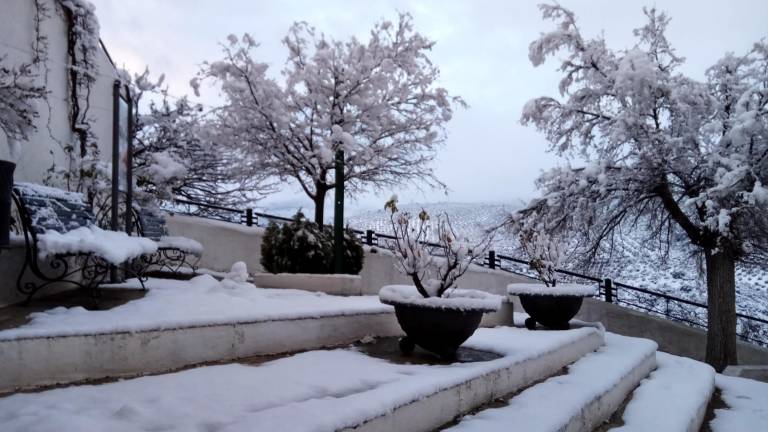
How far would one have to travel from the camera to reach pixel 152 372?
Answer: 2850 millimetres

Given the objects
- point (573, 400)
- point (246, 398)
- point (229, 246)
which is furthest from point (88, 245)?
point (229, 246)

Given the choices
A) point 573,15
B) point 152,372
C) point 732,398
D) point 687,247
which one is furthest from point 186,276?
point 687,247

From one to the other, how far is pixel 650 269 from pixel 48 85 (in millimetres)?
13058

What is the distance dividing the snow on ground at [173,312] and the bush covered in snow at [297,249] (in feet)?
6.34

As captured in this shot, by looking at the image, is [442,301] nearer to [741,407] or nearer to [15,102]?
[741,407]

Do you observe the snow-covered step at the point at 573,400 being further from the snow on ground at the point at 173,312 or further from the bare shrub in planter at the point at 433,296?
the snow on ground at the point at 173,312

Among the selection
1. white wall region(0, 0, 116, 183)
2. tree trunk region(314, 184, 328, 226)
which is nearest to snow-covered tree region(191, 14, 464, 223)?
tree trunk region(314, 184, 328, 226)

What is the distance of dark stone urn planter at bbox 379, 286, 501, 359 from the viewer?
349 centimetres

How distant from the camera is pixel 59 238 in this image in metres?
3.52

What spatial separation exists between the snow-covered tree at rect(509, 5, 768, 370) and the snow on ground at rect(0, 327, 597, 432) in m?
6.87

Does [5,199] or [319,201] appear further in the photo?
[319,201]

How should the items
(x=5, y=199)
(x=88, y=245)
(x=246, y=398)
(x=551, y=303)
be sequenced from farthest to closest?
1. (x=551, y=303)
2. (x=88, y=245)
3. (x=5, y=199)
4. (x=246, y=398)

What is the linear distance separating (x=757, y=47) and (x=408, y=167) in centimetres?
700

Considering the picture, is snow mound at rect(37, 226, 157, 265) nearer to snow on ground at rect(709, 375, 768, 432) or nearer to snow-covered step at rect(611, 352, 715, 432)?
snow-covered step at rect(611, 352, 715, 432)
